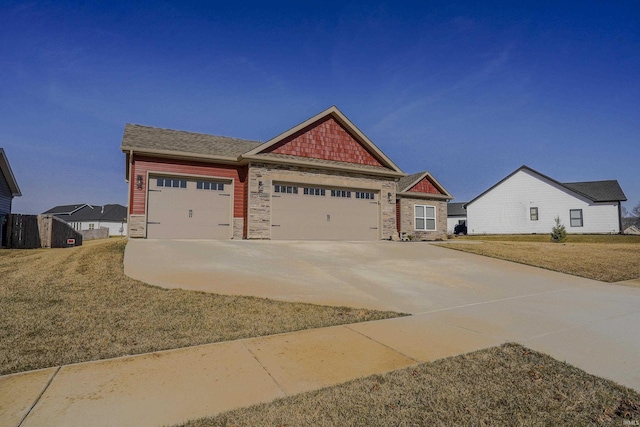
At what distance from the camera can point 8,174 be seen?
2097 cm

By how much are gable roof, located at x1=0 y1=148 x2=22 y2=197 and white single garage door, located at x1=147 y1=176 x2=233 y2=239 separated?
13101 millimetres

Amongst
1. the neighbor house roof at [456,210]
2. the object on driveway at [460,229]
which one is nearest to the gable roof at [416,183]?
the object on driveway at [460,229]

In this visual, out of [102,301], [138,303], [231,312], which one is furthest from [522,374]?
[102,301]

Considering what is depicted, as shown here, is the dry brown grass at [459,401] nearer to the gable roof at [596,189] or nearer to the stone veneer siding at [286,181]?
the stone veneer siding at [286,181]

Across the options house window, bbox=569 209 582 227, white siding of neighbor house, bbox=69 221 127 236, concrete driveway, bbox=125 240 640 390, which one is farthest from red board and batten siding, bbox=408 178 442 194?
white siding of neighbor house, bbox=69 221 127 236

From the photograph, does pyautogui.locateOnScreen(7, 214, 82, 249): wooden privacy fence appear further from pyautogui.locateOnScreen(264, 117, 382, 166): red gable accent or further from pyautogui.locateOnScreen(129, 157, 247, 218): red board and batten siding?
pyautogui.locateOnScreen(264, 117, 382, 166): red gable accent

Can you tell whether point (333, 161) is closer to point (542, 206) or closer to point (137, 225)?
point (137, 225)

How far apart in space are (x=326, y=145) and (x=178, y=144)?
23.2 feet

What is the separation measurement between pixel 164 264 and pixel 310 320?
17.5 feet

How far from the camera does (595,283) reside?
9633 mm

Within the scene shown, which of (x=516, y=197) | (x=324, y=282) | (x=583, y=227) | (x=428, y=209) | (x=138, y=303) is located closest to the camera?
(x=138, y=303)

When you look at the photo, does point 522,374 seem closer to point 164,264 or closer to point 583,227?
point 164,264

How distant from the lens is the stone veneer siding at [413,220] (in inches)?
899

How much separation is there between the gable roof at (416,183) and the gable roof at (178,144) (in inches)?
423
